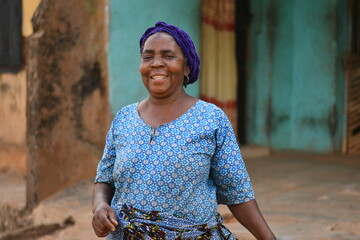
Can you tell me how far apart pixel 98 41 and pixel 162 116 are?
12.2 feet

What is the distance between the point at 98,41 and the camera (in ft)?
20.3

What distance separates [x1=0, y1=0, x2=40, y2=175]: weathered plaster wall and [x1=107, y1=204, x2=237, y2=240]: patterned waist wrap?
561 cm

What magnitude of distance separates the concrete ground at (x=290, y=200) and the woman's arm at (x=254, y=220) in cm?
160

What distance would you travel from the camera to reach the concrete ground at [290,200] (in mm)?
4602

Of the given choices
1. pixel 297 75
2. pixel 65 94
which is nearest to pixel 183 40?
pixel 65 94

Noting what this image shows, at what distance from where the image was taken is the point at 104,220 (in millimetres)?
2477

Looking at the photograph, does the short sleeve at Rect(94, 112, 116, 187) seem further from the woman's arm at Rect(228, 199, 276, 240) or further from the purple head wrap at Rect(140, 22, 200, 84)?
the woman's arm at Rect(228, 199, 276, 240)

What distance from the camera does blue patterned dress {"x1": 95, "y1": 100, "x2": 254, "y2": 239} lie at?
2.50m

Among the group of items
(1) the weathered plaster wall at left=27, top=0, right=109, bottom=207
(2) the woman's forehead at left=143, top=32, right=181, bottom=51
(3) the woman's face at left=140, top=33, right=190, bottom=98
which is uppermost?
(2) the woman's forehead at left=143, top=32, right=181, bottom=51

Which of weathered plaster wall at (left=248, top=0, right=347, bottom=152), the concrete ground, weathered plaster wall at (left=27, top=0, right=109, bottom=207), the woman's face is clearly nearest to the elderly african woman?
the woman's face

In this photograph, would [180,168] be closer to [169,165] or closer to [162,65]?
[169,165]

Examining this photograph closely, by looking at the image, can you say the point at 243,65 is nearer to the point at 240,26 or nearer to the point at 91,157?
the point at 240,26

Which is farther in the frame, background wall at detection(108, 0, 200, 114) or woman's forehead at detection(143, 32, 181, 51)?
background wall at detection(108, 0, 200, 114)

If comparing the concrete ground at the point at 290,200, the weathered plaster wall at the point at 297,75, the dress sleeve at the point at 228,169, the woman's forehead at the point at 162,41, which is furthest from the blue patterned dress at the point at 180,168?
the weathered plaster wall at the point at 297,75
